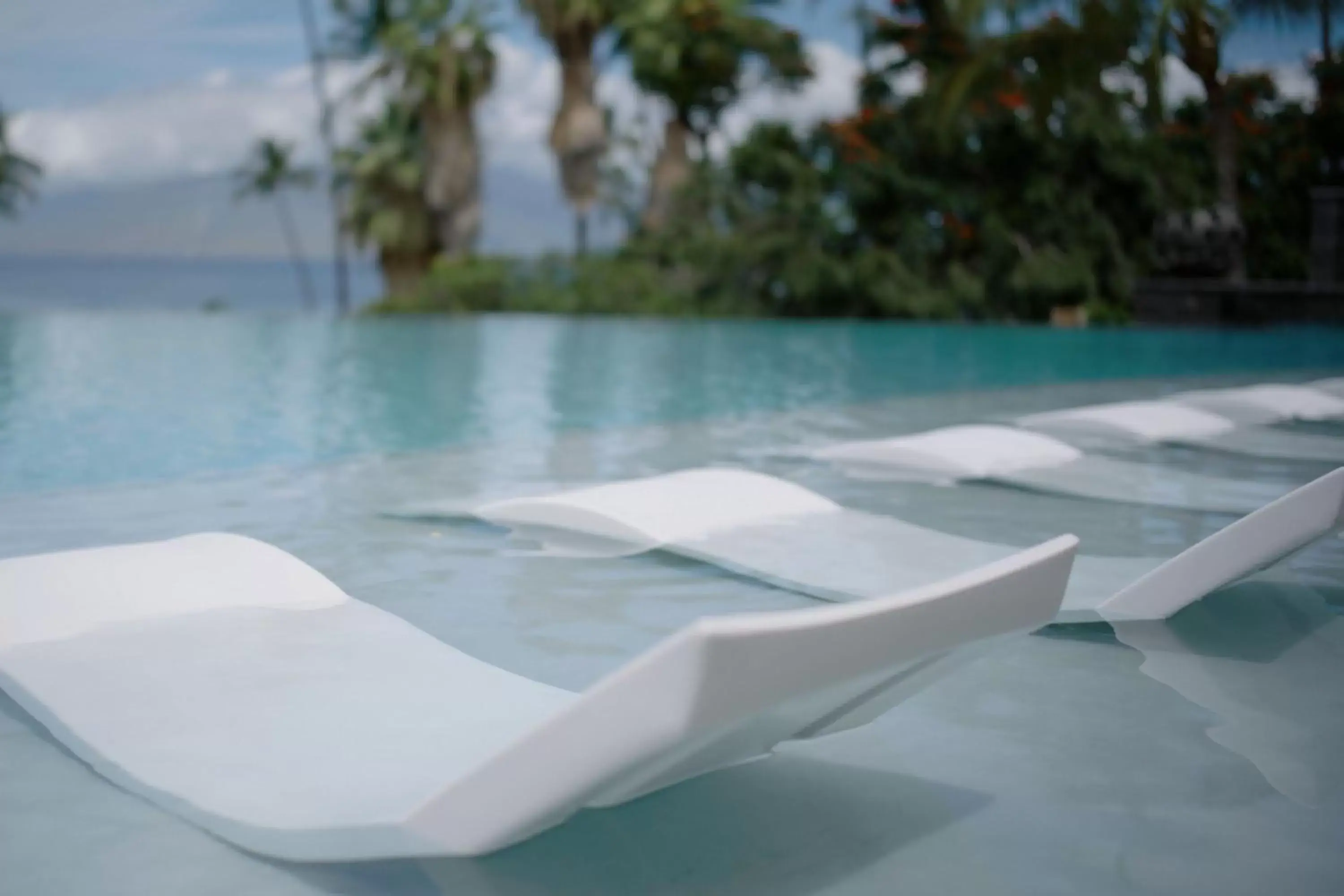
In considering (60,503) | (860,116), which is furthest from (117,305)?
(60,503)

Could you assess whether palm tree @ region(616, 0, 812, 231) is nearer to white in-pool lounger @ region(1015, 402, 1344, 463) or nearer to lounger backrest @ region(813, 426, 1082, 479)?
white in-pool lounger @ region(1015, 402, 1344, 463)

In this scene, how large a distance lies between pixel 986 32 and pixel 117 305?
13.6m

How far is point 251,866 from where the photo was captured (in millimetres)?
2002

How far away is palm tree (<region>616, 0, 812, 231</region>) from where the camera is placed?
23.6m

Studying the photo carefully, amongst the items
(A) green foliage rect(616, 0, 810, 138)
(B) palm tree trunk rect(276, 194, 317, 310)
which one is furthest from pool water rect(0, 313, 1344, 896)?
(B) palm tree trunk rect(276, 194, 317, 310)

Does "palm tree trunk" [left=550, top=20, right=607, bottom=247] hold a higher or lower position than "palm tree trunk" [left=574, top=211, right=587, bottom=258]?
higher

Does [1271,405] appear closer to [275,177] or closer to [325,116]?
[325,116]

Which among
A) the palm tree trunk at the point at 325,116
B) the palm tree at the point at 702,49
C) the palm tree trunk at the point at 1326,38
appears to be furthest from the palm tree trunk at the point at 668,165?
the palm tree trunk at the point at 1326,38

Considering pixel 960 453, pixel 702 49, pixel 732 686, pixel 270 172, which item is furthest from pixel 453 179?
pixel 732 686

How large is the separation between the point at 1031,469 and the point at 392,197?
2403 centimetres

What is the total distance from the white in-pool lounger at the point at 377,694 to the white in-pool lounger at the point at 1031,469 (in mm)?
3186

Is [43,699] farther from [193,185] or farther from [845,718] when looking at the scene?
[193,185]

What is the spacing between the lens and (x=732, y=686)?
5.44ft

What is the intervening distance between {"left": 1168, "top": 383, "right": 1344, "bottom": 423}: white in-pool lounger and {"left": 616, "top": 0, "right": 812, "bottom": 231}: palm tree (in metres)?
15.2
